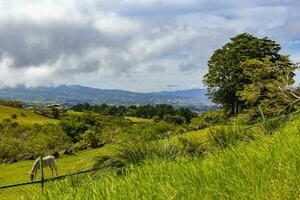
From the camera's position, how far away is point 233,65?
54.2 meters

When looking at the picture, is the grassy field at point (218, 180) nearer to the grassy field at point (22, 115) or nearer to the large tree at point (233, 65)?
the large tree at point (233, 65)

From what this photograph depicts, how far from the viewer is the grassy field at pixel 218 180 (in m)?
5.33

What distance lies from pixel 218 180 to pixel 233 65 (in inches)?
1940

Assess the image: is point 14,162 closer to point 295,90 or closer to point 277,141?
point 295,90

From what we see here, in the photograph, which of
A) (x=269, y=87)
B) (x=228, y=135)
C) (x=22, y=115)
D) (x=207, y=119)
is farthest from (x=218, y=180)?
(x=22, y=115)

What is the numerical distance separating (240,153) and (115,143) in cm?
280

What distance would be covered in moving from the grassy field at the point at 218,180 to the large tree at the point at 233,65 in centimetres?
4540

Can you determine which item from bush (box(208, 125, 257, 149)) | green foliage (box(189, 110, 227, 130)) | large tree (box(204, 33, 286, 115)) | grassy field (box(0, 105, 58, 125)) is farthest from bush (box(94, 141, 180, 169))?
grassy field (box(0, 105, 58, 125))

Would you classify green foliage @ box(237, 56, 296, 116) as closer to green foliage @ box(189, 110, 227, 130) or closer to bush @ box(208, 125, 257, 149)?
green foliage @ box(189, 110, 227, 130)

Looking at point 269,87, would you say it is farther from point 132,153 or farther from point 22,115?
point 22,115

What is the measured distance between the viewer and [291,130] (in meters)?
8.22

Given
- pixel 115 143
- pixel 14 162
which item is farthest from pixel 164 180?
pixel 14 162

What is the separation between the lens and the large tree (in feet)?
174

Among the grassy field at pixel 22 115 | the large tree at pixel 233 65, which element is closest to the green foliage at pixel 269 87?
the large tree at pixel 233 65
